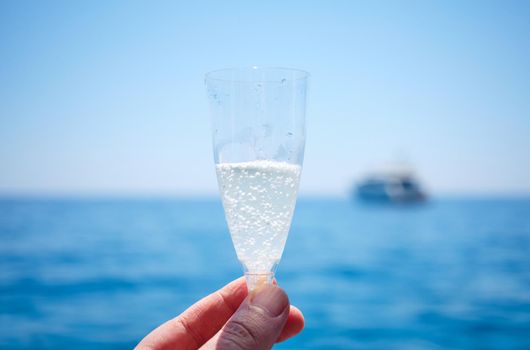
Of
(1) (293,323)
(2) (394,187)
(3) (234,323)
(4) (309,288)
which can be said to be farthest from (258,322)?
(2) (394,187)

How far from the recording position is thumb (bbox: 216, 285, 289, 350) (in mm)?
1440

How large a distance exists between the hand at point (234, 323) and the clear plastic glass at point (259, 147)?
136mm

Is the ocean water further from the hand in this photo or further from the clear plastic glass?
the clear plastic glass

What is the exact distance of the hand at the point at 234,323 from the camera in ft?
4.77

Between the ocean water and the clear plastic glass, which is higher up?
the clear plastic glass

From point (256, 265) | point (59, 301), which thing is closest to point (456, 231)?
point (59, 301)

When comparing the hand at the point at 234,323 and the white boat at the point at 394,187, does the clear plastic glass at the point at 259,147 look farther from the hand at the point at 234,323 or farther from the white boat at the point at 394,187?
the white boat at the point at 394,187

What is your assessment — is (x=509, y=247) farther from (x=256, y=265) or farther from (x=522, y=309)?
(x=256, y=265)

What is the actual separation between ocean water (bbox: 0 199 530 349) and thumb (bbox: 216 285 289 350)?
8.25m

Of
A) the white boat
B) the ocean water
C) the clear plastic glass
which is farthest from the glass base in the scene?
the white boat

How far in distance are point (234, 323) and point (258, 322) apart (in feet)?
0.25

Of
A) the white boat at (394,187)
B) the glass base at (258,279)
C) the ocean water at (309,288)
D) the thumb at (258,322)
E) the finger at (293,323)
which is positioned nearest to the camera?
the thumb at (258,322)

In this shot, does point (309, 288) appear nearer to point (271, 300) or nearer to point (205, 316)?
point (205, 316)

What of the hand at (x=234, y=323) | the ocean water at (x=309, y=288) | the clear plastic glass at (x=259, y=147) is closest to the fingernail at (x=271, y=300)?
the hand at (x=234, y=323)
